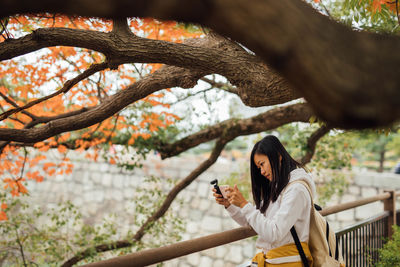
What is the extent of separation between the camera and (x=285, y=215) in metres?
1.44

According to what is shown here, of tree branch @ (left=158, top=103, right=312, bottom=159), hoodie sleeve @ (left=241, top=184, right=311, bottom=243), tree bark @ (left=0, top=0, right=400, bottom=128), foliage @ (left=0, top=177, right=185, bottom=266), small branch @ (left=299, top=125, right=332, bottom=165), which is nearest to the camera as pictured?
tree bark @ (left=0, top=0, right=400, bottom=128)

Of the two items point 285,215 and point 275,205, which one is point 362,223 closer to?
point 275,205

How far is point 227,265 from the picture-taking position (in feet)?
26.3

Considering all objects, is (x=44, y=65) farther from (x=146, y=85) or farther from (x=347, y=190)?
(x=347, y=190)

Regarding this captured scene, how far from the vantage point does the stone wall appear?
6.66 meters

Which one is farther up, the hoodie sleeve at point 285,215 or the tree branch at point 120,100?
the tree branch at point 120,100

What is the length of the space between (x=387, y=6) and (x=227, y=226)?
6.81 metres

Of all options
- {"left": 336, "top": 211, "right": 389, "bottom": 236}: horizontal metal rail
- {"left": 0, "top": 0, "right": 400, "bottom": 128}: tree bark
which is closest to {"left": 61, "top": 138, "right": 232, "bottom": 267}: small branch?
{"left": 336, "top": 211, "right": 389, "bottom": 236}: horizontal metal rail

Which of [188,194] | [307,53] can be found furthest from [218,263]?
[307,53]

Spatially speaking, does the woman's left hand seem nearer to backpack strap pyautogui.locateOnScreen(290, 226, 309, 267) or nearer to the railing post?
backpack strap pyautogui.locateOnScreen(290, 226, 309, 267)

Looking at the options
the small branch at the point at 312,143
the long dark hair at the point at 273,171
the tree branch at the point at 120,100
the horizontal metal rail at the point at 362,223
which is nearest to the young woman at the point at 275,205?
the long dark hair at the point at 273,171

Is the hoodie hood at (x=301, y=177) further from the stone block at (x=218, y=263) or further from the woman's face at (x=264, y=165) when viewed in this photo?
the stone block at (x=218, y=263)

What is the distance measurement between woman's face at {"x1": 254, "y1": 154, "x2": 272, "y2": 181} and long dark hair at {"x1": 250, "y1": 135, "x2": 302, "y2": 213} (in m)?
0.02

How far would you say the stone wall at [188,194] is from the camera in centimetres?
666
